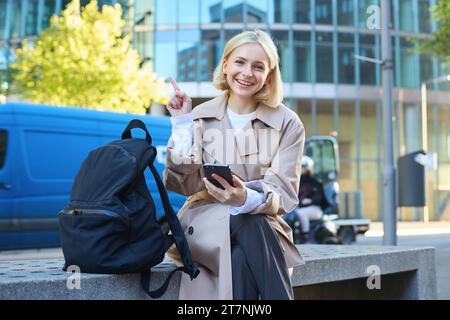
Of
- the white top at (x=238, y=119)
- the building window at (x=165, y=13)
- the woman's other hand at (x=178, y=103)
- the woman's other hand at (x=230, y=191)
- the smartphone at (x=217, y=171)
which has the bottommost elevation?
the woman's other hand at (x=230, y=191)

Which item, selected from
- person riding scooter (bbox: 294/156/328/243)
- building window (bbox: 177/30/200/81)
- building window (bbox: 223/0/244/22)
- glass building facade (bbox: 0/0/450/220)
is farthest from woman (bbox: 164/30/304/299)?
building window (bbox: 223/0/244/22)

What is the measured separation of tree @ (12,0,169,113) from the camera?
19484 mm

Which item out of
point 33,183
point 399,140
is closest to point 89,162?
point 33,183

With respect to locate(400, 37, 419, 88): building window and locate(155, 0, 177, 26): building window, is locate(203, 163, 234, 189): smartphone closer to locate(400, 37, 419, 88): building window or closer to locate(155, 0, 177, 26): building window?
locate(155, 0, 177, 26): building window

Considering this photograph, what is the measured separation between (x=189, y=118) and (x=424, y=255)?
2.73 m

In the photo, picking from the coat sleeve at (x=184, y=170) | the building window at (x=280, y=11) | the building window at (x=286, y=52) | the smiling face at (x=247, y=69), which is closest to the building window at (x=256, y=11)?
the building window at (x=280, y=11)

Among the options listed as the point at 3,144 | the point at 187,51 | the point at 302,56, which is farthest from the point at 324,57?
the point at 3,144

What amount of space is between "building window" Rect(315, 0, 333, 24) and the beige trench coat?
85.9 feet

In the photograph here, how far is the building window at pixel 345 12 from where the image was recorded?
2842cm

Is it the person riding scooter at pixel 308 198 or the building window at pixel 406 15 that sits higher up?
the building window at pixel 406 15

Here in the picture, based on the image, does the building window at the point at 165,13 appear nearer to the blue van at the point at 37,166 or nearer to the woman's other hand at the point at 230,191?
the blue van at the point at 37,166

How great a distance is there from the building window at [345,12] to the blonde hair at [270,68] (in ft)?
86.6
